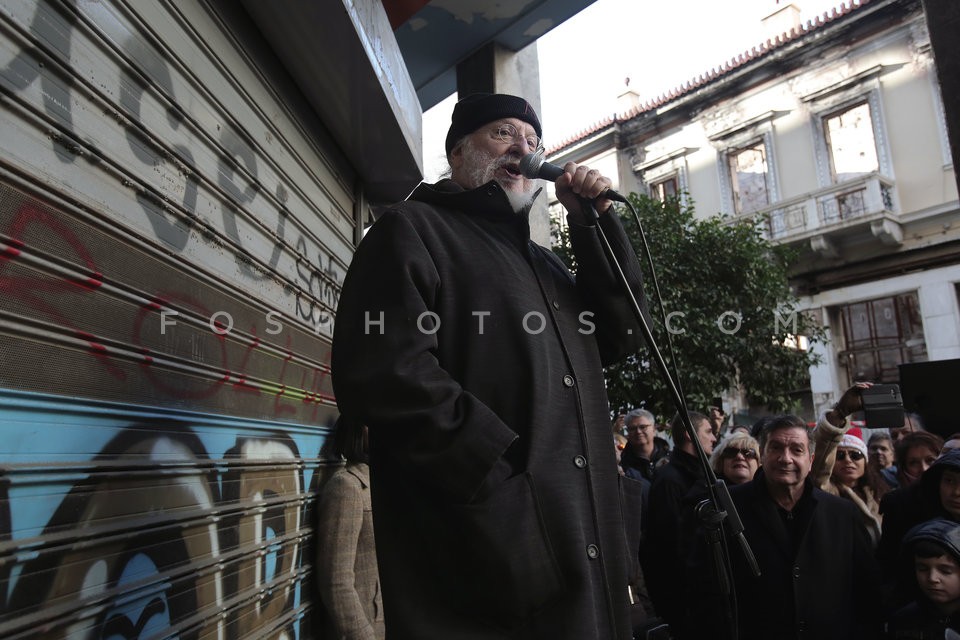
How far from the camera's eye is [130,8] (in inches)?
76.5

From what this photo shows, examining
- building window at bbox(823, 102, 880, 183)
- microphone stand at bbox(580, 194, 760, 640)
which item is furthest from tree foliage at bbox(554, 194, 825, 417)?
microphone stand at bbox(580, 194, 760, 640)

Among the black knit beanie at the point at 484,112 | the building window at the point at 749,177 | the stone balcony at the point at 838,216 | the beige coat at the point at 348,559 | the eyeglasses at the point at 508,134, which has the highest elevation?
the building window at the point at 749,177

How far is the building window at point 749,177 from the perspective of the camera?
1933 centimetres

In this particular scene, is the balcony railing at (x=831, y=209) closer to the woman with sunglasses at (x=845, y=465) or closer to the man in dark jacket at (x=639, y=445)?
the man in dark jacket at (x=639, y=445)

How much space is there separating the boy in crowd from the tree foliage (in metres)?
7.60

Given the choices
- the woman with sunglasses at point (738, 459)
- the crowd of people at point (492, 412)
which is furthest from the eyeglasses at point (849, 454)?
the crowd of people at point (492, 412)

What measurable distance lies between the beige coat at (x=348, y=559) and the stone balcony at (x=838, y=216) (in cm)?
1522

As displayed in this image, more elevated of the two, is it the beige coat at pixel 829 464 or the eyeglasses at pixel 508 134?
the eyeglasses at pixel 508 134

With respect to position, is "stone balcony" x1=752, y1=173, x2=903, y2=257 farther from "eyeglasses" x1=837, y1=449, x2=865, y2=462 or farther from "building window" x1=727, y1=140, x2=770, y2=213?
"eyeglasses" x1=837, y1=449, x2=865, y2=462

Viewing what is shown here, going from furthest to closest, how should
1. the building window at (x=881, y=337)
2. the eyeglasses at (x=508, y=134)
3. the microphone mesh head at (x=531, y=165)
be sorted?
the building window at (x=881, y=337)
the eyeglasses at (x=508, y=134)
the microphone mesh head at (x=531, y=165)

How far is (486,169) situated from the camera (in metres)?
2.21

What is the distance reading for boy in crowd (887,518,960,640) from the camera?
10.3 feet

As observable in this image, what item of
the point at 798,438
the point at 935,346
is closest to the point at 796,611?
the point at 798,438

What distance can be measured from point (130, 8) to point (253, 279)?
1.06 m
